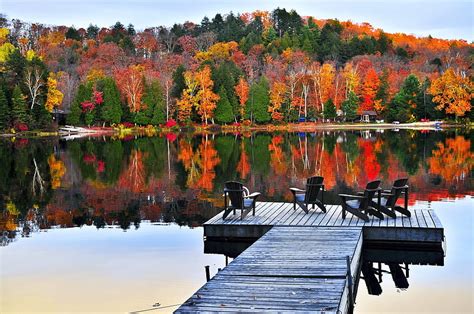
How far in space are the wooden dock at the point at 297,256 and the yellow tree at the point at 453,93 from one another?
63.0 metres

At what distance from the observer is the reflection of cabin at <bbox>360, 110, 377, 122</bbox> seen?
8020 cm

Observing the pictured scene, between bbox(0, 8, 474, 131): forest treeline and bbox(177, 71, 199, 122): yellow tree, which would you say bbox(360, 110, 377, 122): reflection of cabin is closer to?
bbox(0, 8, 474, 131): forest treeline

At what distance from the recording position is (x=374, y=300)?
984cm

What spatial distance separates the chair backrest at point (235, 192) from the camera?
13953 mm

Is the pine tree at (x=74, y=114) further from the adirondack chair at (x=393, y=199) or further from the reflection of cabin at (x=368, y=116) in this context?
the adirondack chair at (x=393, y=199)

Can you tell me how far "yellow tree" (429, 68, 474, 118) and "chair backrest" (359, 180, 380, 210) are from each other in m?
64.5

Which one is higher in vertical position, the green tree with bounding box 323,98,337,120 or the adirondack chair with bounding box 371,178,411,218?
the green tree with bounding box 323,98,337,120

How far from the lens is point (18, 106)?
62.1 metres

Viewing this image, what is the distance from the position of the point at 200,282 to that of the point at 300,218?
3.95 metres

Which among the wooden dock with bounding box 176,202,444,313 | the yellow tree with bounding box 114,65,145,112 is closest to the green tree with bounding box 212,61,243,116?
the yellow tree with bounding box 114,65,145,112

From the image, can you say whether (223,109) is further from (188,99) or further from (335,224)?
(335,224)

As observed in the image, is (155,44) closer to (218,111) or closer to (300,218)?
(218,111)

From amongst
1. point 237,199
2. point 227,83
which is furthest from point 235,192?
point 227,83

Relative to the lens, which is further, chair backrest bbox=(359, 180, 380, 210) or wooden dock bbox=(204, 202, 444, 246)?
chair backrest bbox=(359, 180, 380, 210)
